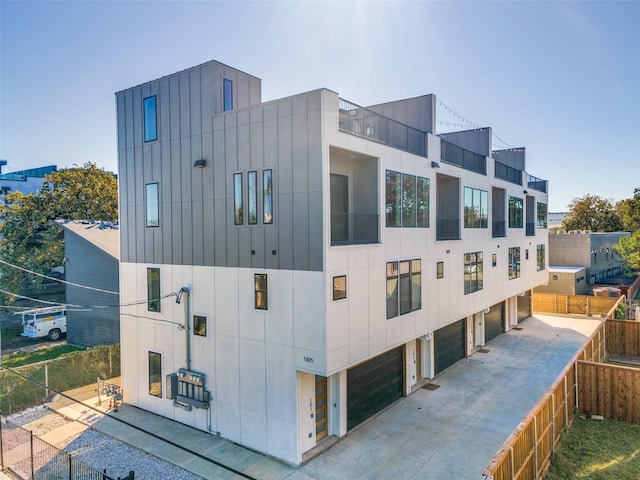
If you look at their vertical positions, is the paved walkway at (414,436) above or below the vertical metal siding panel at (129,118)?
below

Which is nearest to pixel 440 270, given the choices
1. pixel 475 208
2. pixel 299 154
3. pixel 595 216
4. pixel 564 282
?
pixel 475 208

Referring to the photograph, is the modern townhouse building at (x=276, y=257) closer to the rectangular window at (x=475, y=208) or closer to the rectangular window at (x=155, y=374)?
the rectangular window at (x=155, y=374)

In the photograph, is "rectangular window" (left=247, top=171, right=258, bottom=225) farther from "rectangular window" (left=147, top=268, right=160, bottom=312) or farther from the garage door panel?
the garage door panel

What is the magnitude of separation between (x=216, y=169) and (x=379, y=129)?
4593mm

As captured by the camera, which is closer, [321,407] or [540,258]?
[321,407]

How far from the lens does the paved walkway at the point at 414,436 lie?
8.88m

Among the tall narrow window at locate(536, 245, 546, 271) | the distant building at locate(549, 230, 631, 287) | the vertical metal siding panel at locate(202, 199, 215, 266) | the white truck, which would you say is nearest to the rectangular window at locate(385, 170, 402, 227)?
the vertical metal siding panel at locate(202, 199, 215, 266)

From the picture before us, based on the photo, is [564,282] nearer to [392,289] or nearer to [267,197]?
[392,289]

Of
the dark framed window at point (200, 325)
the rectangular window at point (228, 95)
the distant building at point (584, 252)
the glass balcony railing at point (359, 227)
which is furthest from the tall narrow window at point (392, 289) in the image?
the distant building at point (584, 252)

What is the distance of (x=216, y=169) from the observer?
10500 millimetres

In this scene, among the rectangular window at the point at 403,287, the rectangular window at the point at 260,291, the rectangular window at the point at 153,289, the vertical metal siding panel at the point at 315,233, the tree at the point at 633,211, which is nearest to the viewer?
the vertical metal siding panel at the point at 315,233

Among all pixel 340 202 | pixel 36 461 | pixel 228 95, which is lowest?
pixel 36 461

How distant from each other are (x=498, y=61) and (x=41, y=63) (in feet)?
49.2

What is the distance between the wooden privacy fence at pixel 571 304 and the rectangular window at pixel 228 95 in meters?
23.6
